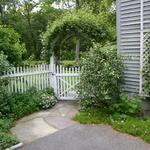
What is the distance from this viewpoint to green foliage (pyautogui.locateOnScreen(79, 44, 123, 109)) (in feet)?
29.6

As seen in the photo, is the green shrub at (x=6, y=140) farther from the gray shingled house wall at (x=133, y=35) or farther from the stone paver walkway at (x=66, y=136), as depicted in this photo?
the gray shingled house wall at (x=133, y=35)

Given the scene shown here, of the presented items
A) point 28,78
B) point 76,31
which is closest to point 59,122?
point 28,78

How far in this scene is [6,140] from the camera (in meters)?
7.21

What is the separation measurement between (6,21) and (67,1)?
7930 mm

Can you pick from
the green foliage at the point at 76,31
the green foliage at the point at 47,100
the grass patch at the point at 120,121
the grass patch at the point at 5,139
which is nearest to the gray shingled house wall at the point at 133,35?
the green foliage at the point at 76,31

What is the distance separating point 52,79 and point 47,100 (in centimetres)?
121

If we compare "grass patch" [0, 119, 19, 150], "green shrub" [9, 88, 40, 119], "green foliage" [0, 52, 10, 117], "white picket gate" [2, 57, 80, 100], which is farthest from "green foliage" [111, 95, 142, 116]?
"green foliage" [0, 52, 10, 117]

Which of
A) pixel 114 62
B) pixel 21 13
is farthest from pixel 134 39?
pixel 21 13

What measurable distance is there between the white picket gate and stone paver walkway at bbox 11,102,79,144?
0.79 m

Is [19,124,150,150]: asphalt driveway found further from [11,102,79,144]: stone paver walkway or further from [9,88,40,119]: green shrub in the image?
[9,88,40,119]: green shrub

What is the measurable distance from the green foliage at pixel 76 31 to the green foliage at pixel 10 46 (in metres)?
1.04

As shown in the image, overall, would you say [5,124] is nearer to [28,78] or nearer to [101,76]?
[28,78]

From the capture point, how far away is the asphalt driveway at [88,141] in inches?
276

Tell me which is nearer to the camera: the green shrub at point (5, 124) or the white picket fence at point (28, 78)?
the green shrub at point (5, 124)
